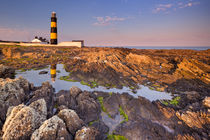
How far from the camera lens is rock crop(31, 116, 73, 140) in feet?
19.3

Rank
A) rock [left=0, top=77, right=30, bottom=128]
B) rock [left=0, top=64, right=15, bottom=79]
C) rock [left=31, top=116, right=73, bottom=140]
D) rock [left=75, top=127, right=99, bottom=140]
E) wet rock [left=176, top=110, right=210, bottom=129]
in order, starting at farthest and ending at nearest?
rock [left=0, top=64, right=15, bottom=79]
rock [left=0, top=77, right=30, bottom=128]
wet rock [left=176, top=110, right=210, bottom=129]
rock [left=75, top=127, right=99, bottom=140]
rock [left=31, top=116, right=73, bottom=140]

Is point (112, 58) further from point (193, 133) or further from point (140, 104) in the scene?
point (193, 133)

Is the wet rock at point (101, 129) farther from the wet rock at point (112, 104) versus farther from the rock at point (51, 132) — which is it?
the rock at point (51, 132)

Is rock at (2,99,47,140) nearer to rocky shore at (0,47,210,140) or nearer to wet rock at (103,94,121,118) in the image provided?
rocky shore at (0,47,210,140)

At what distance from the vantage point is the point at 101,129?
8.13m

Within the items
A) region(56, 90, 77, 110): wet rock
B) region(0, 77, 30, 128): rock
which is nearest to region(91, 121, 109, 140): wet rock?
region(56, 90, 77, 110): wet rock

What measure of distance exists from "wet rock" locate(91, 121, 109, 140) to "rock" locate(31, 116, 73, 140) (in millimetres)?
1944

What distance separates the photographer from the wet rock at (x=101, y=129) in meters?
7.33

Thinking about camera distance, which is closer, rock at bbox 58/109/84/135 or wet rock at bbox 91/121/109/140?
rock at bbox 58/109/84/135

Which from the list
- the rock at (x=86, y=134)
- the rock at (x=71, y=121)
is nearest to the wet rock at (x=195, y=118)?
the rock at (x=86, y=134)

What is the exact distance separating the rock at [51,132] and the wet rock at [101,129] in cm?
194

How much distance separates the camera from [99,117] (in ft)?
31.1

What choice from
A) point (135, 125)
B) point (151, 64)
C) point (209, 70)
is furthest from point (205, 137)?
point (151, 64)

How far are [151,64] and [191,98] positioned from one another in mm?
15684
